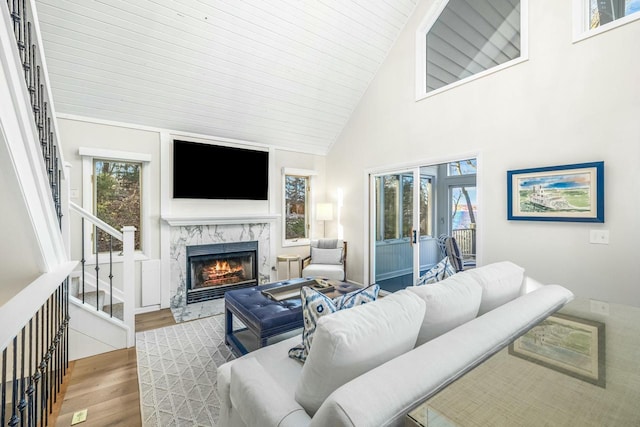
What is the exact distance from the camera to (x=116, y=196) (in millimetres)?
3824

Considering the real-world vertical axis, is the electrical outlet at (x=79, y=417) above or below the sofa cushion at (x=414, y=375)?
below

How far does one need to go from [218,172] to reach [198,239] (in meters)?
1.08

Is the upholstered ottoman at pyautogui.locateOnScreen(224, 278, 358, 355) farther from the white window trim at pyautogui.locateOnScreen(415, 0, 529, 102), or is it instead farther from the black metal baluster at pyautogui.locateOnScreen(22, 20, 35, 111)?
the white window trim at pyautogui.locateOnScreen(415, 0, 529, 102)

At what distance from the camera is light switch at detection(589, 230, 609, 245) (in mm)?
2393

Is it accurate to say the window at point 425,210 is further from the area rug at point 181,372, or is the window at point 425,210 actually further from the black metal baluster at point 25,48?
the black metal baluster at point 25,48

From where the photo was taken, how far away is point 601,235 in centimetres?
242

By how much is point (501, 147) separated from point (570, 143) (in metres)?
0.58

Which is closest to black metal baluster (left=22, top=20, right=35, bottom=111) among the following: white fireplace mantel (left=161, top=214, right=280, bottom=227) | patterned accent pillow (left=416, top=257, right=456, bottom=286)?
white fireplace mantel (left=161, top=214, right=280, bottom=227)

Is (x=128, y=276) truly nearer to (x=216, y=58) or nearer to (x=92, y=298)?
(x=92, y=298)

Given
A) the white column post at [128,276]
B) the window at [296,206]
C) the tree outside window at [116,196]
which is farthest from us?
the window at [296,206]

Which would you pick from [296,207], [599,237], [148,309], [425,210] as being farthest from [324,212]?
[599,237]

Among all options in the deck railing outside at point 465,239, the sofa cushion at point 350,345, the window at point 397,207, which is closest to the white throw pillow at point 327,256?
the window at point 397,207

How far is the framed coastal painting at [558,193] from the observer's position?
243cm

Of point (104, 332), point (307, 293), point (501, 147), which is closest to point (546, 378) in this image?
point (307, 293)
